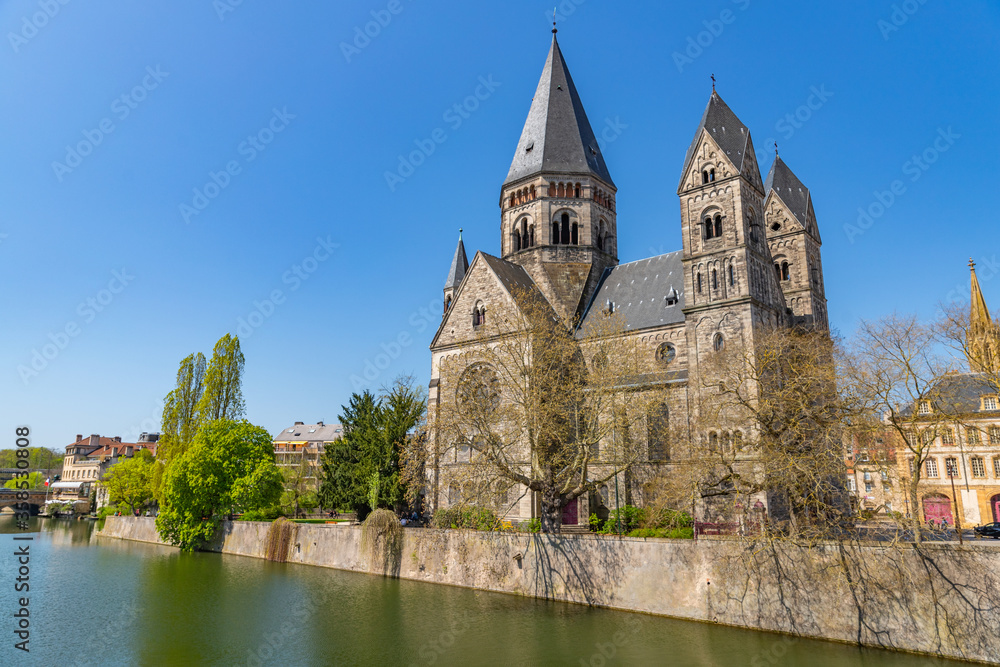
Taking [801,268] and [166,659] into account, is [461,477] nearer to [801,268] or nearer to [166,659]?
[166,659]

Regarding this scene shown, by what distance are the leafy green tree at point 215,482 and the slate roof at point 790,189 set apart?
40950 mm

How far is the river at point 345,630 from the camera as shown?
1914 centimetres

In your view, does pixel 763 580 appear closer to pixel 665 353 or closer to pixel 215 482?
pixel 665 353

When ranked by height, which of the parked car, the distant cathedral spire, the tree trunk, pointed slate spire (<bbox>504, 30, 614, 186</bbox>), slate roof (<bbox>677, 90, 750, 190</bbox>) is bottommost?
the parked car

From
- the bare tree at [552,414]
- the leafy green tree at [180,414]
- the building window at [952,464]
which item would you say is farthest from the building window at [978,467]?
the leafy green tree at [180,414]

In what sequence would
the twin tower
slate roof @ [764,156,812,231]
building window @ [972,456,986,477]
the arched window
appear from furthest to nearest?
building window @ [972,456,986,477], slate roof @ [764,156,812,231], the twin tower, the arched window

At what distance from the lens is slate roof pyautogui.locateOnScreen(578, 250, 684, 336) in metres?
38.1

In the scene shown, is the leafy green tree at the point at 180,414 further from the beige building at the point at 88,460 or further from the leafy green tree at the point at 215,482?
the beige building at the point at 88,460

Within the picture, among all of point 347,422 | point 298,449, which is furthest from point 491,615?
point 298,449

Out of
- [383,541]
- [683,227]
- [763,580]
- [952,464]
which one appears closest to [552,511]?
[763,580]

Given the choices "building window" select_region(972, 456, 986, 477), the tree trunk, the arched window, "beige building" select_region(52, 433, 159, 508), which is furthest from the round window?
"beige building" select_region(52, 433, 159, 508)

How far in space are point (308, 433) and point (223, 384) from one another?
187 feet

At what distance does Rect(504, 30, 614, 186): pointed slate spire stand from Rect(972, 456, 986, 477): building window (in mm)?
33744

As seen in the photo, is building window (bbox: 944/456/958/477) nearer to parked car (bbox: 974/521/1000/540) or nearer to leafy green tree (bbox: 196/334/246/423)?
parked car (bbox: 974/521/1000/540)
